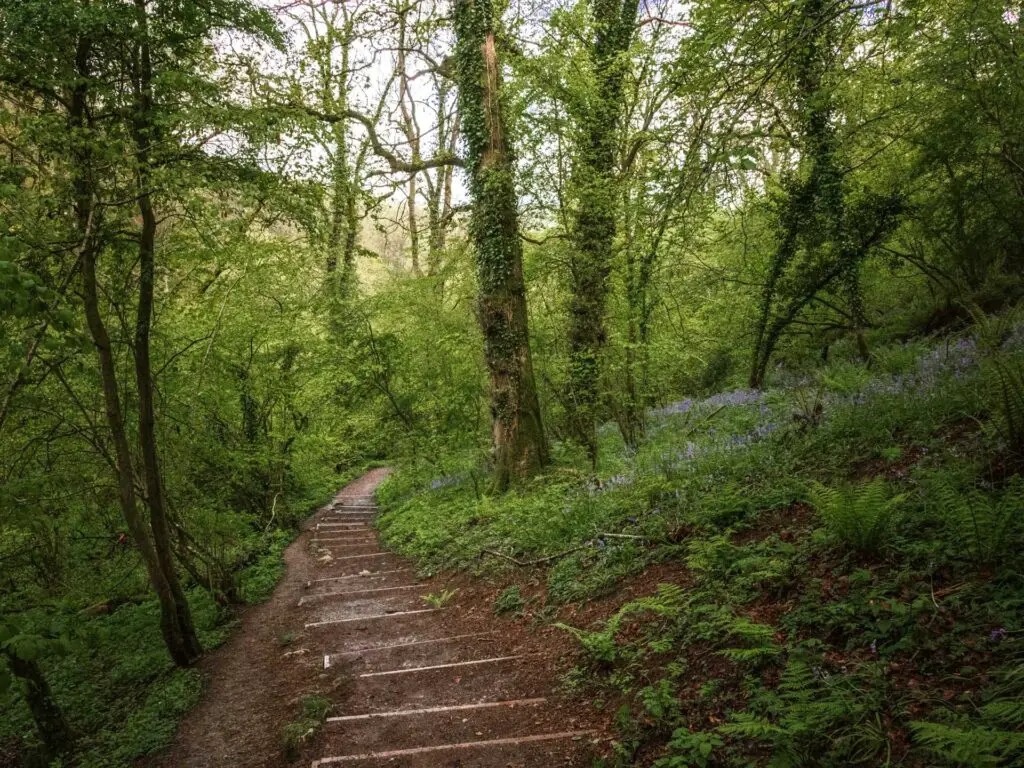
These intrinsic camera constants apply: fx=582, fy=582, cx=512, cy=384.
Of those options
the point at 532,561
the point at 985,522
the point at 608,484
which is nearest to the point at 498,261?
the point at 608,484

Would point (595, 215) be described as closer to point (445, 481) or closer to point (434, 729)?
point (445, 481)

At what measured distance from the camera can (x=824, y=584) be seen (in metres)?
3.38

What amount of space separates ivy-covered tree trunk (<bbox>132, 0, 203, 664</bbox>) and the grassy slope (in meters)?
3.73

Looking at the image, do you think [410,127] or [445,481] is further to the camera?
[410,127]

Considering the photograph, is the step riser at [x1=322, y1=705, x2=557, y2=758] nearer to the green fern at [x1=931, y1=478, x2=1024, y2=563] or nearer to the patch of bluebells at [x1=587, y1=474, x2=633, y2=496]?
the green fern at [x1=931, y1=478, x2=1024, y2=563]

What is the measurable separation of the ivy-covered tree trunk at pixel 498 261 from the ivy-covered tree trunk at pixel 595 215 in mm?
868

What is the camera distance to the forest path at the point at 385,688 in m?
3.71

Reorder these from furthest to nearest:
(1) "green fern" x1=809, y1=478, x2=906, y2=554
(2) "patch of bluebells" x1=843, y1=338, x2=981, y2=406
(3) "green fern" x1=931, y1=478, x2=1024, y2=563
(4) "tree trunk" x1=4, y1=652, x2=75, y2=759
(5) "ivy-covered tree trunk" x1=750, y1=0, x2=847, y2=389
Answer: (5) "ivy-covered tree trunk" x1=750, y1=0, x2=847, y2=389 < (2) "patch of bluebells" x1=843, y1=338, x2=981, y2=406 < (4) "tree trunk" x1=4, y1=652, x2=75, y2=759 < (1) "green fern" x1=809, y1=478, x2=906, y2=554 < (3) "green fern" x1=931, y1=478, x2=1024, y2=563

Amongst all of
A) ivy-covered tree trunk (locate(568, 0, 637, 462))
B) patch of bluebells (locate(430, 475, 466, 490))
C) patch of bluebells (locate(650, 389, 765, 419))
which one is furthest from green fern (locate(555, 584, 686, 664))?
patch of bluebells (locate(430, 475, 466, 490))

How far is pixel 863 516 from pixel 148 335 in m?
6.58

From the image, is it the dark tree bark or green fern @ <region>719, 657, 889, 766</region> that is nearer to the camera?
green fern @ <region>719, 657, 889, 766</region>

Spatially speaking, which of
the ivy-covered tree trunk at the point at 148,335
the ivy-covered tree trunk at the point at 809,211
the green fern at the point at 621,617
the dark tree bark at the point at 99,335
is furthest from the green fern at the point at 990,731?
the ivy-covered tree trunk at the point at 809,211

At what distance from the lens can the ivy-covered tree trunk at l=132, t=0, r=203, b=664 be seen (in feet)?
16.9

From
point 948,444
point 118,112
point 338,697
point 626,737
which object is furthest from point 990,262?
point 118,112
